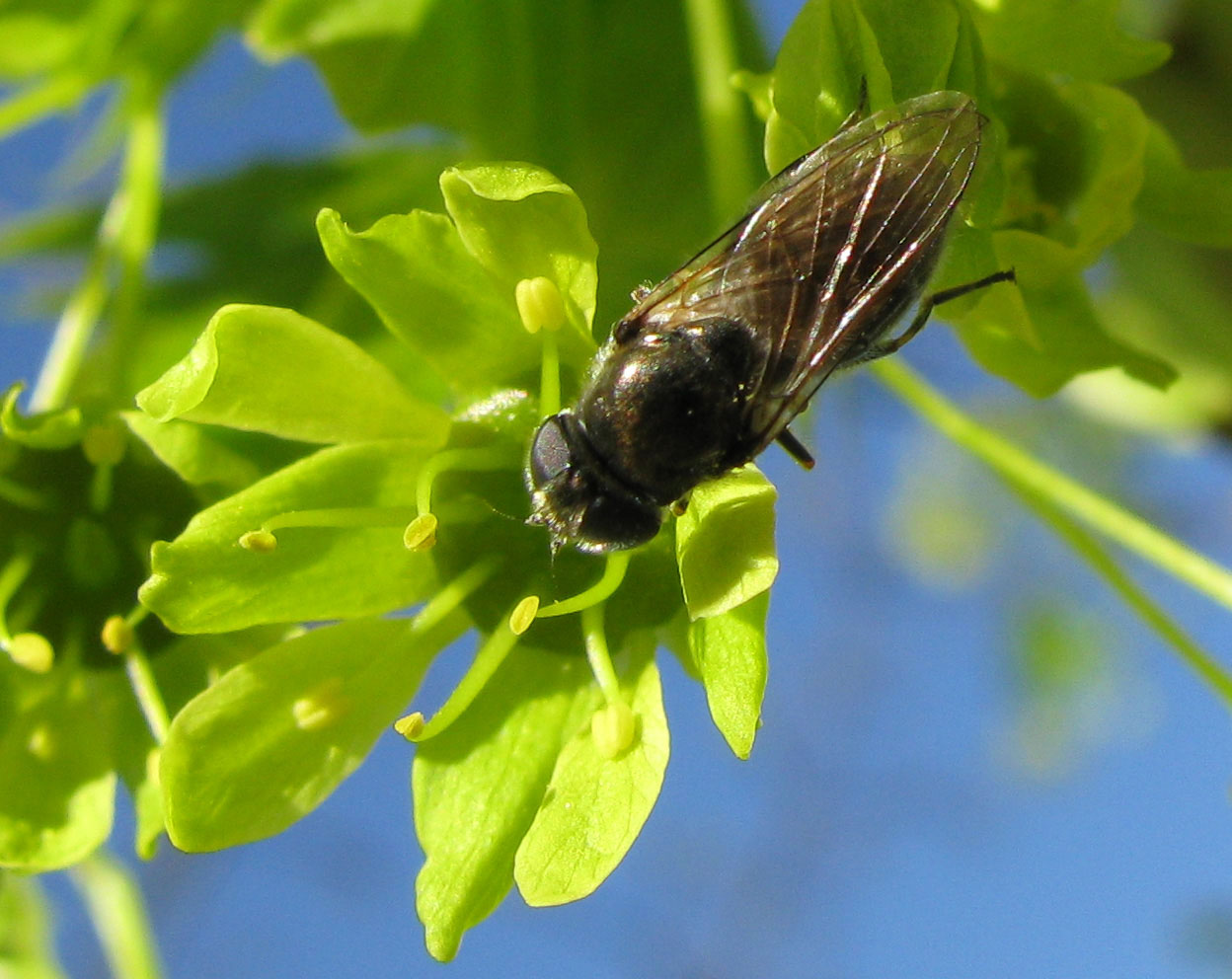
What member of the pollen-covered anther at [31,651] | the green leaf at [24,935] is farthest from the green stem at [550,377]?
the green leaf at [24,935]

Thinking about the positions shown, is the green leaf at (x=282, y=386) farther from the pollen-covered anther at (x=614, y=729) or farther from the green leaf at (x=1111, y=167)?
the green leaf at (x=1111, y=167)

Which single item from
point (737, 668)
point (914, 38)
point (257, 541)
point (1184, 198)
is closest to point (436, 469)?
point (257, 541)

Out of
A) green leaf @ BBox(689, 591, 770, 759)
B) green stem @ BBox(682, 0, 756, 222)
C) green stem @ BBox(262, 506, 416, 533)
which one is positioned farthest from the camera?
green stem @ BBox(682, 0, 756, 222)

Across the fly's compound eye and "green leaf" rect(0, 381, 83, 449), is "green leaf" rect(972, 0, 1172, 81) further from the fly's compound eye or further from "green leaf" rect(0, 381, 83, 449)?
"green leaf" rect(0, 381, 83, 449)

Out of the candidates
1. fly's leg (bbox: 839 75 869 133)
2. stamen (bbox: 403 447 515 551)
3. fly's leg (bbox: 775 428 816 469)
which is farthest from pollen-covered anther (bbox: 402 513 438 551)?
fly's leg (bbox: 839 75 869 133)

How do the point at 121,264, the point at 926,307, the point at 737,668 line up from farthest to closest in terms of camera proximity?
the point at 121,264
the point at 926,307
the point at 737,668

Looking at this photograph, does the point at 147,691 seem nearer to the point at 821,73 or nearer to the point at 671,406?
the point at 671,406
